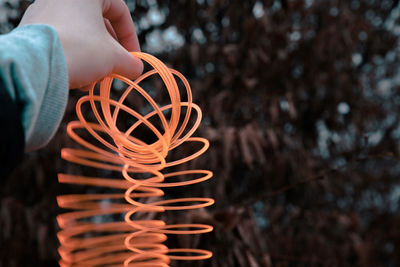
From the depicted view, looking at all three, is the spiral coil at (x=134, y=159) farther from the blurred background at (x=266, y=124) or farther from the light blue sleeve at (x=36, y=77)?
the blurred background at (x=266, y=124)

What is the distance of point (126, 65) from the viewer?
0.34 meters

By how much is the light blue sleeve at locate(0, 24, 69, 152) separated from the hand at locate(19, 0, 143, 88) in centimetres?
2

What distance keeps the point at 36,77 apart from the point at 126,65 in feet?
0.37

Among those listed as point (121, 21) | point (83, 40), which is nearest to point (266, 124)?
point (121, 21)

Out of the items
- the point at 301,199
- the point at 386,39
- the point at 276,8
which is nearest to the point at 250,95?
the point at 276,8

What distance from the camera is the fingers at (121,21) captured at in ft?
1.29

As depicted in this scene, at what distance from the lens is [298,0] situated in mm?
1497

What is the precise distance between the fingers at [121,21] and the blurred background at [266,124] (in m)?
0.76

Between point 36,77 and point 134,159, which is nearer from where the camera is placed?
point 36,77

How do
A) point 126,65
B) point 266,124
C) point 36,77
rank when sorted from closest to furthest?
point 36,77, point 126,65, point 266,124

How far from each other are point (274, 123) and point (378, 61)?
914 millimetres

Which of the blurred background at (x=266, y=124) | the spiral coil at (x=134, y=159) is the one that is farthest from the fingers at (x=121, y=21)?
the blurred background at (x=266, y=124)

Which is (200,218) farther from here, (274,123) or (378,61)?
(378,61)

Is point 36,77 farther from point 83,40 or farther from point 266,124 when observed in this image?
point 266,124
